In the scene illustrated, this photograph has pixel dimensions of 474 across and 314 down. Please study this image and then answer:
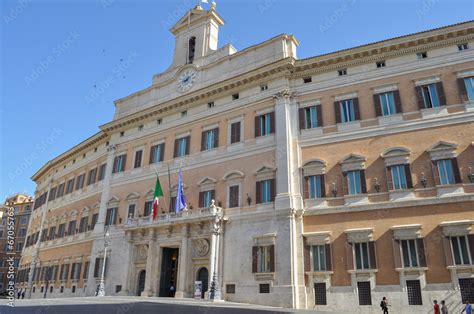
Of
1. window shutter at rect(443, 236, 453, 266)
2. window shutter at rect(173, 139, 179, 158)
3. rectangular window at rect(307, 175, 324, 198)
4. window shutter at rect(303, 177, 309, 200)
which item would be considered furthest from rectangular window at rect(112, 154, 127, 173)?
window shutter at rect(443, 236, 453, 266)

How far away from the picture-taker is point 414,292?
17125mm

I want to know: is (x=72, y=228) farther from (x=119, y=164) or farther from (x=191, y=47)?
(x=191, y=47)

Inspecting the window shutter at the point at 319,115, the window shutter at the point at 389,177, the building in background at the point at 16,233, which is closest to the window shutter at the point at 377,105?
the window shutter at the point at 319,115

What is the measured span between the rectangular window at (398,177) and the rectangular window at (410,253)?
277 centimetres

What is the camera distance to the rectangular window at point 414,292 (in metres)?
17.0

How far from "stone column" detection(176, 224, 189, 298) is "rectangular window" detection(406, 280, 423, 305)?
41.6 feet

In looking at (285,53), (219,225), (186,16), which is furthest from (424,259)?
(186,16)

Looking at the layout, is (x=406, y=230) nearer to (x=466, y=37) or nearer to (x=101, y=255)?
(x=466, y=37)

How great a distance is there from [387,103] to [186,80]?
50.3ft

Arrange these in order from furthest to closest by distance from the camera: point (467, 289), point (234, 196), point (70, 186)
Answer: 1. point (70, 186)
2. point (234, 196)
3. point (467, 289)

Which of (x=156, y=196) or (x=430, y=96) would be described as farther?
(x=156, y=196)

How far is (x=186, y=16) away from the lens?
32281 mm

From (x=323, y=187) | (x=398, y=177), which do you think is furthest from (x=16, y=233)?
(x=398, y=177)

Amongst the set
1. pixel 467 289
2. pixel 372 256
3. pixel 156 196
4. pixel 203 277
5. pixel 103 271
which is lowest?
pixel 467 289
